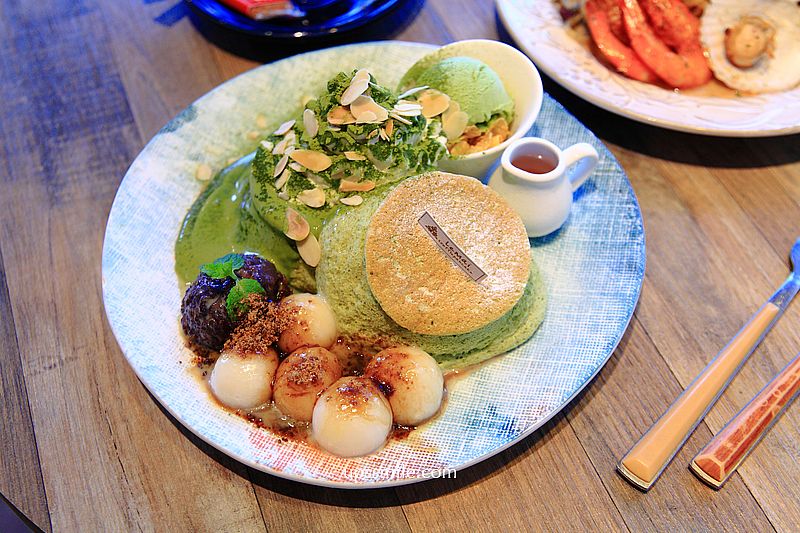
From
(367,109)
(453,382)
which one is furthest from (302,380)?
(367,109)

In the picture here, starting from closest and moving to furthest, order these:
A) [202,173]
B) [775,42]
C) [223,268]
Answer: [223,268]
[202,173]
[775,42]

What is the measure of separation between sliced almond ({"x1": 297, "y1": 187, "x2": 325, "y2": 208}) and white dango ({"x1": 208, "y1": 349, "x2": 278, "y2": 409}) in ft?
1.39

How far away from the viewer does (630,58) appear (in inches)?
88.8

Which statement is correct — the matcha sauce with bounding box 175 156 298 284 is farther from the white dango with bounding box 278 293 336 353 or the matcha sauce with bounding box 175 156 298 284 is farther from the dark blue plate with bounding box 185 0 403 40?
the dark blue plate with bounding box 185 0 403 40

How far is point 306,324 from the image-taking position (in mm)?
1591

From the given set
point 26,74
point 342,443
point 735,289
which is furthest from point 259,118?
point 735,289

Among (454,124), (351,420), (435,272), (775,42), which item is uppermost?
(775,42)

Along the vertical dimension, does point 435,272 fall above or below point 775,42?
below

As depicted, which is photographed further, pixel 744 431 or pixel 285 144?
pixel 285 144

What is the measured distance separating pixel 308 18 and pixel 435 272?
1274 millimetres

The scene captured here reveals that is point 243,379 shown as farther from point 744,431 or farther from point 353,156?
point 744,431

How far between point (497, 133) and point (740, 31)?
1.05 m

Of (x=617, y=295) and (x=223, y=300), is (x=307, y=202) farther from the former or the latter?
(x=617, y=295)

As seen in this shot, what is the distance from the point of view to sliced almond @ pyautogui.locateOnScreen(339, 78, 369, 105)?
1.68 m
